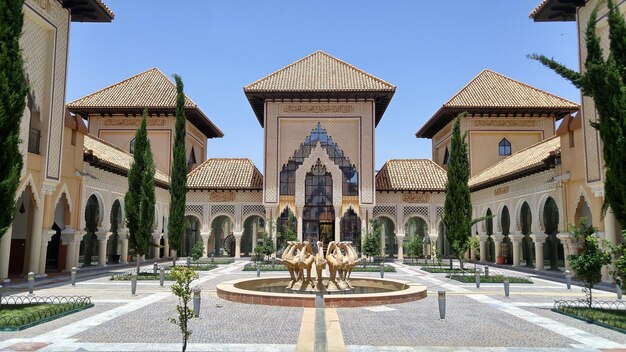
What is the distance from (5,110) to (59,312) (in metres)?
4.77

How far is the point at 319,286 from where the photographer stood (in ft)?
48.3

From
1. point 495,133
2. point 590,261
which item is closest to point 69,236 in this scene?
point 590,261

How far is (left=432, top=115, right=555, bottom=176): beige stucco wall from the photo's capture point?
3669 cm

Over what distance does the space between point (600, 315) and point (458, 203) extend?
13.9 metres

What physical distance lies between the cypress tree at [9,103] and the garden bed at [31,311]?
6.07 ft

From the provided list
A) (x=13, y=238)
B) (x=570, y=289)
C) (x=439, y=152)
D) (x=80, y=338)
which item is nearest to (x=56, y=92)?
(x=13, y=238)

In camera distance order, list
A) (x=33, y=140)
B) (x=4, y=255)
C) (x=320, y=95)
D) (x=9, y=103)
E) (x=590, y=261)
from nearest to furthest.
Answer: (x=9, y=103)
(x=590, y=261)
(x=4, y=255)
(x=33, y=140)
(x=320, y=95)

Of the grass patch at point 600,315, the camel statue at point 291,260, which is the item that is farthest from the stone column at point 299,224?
the grass patch at point 600,315

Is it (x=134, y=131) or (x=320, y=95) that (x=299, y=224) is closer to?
(x=320, y=95)

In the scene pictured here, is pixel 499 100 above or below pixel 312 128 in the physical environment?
above

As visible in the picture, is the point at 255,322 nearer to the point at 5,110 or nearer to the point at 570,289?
the point at 5,110

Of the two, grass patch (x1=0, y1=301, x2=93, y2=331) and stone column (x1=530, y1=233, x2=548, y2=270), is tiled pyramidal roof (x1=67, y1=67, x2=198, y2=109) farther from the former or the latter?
grass patch (x1=0, y1=301, x2=93, y2=331)

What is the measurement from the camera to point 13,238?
22.4m

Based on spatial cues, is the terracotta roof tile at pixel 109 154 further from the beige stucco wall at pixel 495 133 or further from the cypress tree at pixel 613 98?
the beige stucco wall at pixel 495 133
